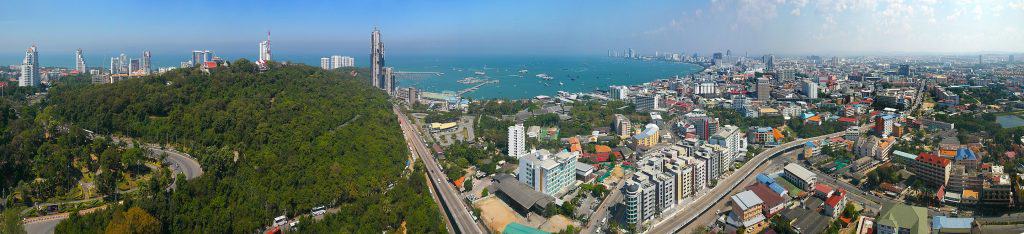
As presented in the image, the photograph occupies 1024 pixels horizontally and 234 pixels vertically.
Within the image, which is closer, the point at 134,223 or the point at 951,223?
the point at 134,223

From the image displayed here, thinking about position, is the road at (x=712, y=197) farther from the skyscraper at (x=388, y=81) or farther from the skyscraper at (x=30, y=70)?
the skyscraper at (x=30, y=70)

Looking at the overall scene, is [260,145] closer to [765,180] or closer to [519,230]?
[519,230]

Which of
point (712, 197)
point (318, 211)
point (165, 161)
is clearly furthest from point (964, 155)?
point (165, 161)

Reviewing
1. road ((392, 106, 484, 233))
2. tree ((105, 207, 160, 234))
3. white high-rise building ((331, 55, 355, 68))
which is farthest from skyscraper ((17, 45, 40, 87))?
tree ((105, 207, 160, 234))

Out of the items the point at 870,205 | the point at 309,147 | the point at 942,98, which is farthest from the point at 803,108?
the point at 309,147

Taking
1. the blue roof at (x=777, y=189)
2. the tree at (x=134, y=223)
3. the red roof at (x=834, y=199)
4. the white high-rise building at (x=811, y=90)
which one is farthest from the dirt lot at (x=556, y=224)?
A: the white high-rise building at (x=811, y=90)

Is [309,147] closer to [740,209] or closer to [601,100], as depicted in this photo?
[740,209]
